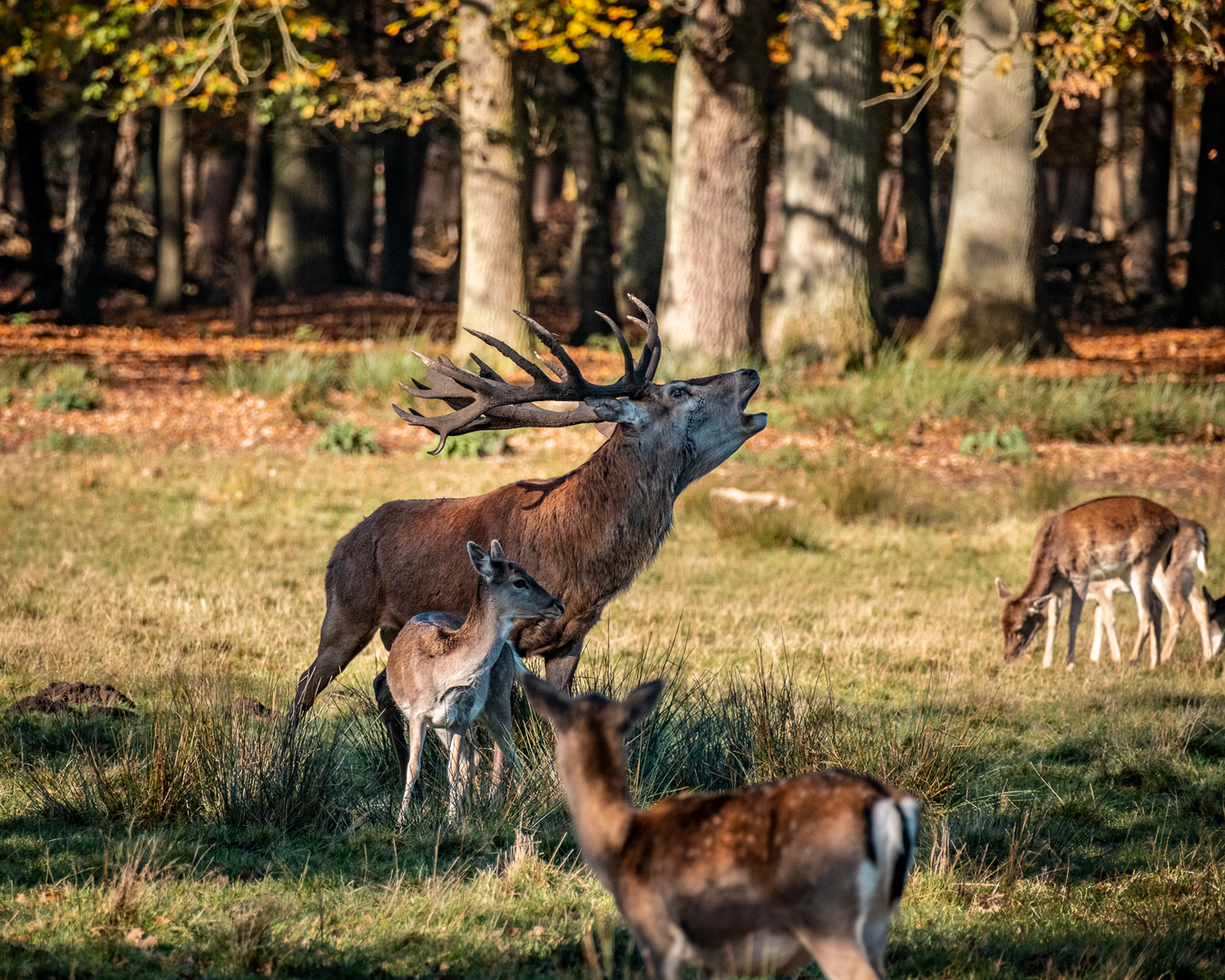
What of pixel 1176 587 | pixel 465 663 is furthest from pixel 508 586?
pixel 1176 587

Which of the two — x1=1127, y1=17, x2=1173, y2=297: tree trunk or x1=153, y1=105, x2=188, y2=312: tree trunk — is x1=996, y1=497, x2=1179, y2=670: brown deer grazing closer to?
x1=153, y1=105, x2=188, y2=312: tree trunk

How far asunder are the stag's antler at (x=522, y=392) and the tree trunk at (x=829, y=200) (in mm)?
12041

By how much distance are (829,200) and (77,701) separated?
1377 centimetres

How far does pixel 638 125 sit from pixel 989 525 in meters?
14.5

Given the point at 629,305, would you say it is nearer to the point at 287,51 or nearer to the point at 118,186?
the point at 287,51

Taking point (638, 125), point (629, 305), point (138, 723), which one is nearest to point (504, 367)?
point (629, 305)

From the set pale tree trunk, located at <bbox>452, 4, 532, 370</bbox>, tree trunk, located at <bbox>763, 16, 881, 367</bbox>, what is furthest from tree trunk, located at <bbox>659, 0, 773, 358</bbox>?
pale tree trunk, located at <bbox>452, 4, 532, 370</bbox>

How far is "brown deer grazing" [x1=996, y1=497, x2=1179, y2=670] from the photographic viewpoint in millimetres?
9047

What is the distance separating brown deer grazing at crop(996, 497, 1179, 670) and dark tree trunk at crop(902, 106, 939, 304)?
723 inches

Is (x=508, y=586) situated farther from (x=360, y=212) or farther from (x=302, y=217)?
(x=360, y=212)

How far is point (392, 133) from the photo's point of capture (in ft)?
99.7

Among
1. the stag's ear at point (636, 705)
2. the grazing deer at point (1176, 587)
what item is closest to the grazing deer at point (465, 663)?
the stag's ear at point (636, 705)

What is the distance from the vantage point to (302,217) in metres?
30.1

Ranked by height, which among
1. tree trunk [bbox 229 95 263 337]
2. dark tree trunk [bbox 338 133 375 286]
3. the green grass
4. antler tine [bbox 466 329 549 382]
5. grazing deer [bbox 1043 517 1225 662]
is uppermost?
dark tree trunk [bbox 338 133 375 286]
